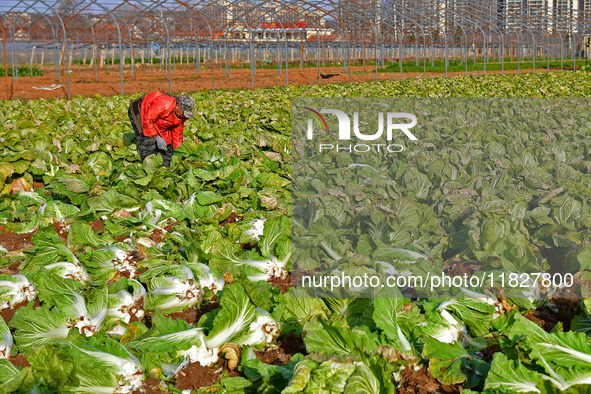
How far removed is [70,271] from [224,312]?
159 cm

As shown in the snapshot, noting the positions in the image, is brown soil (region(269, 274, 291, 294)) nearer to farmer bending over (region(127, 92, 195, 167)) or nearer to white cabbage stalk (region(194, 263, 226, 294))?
white cabbage stalk (region(194, 263, 226, 294))

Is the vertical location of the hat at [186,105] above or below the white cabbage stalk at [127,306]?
above

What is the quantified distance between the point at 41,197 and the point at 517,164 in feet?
17.1

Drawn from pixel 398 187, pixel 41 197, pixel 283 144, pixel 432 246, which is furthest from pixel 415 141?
pixel 41 197

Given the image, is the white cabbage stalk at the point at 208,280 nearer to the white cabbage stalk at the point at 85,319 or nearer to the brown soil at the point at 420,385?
the white cabbage stalk at the point at 85,319

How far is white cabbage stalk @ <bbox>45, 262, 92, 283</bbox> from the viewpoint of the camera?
161 inches

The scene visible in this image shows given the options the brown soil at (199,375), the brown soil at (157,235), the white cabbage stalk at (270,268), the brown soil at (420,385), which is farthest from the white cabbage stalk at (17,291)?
the brown soil at (420,385)

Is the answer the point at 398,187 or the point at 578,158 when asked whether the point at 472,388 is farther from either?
the point at 578,158

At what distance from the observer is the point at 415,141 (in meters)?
8.21

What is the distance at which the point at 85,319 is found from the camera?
345 centimetres

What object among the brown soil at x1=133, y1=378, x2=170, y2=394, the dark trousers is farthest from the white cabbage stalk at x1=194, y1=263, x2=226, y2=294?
the dark trousers

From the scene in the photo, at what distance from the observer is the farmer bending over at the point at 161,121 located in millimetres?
7574

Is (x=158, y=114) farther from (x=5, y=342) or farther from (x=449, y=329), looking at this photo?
(x=449, y=329)

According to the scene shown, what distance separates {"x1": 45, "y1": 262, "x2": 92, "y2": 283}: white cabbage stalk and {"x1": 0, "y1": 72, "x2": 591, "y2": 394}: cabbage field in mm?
10
